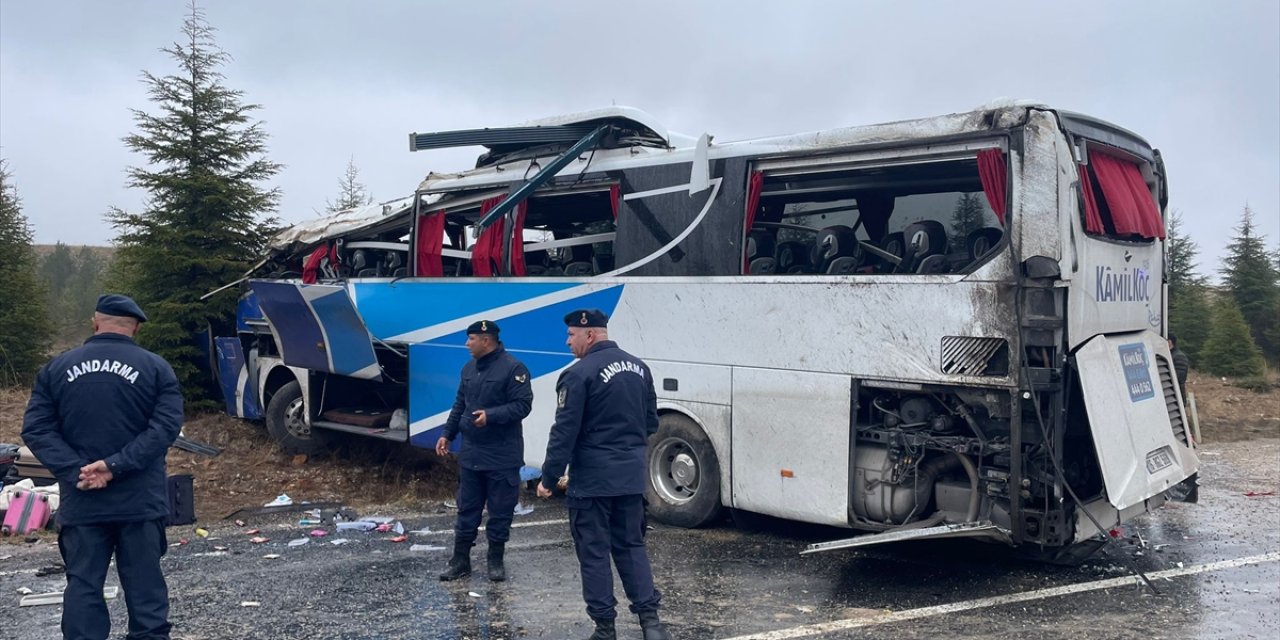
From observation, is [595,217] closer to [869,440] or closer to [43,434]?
[869,440]

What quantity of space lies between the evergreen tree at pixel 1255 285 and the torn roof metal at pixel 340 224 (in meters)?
26.5

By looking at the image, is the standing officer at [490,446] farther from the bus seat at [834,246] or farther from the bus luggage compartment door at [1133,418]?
the bus luggage compartment door at [1133,418]

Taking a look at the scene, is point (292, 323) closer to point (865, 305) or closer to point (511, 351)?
point (511, 351)

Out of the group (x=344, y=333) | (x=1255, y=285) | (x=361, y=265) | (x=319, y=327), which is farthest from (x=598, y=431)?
(x=1255, y=285)

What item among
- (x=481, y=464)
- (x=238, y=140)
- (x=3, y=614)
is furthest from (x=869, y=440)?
(x=238, y=140)

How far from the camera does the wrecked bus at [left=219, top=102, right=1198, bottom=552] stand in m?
6.01

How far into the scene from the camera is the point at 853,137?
670 cm

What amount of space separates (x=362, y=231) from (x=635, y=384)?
6.43m

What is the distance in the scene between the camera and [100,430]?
4.69m

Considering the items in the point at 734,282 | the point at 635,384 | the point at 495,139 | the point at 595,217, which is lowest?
the point at 635,384

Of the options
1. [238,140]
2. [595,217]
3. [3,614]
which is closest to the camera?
[3,614]

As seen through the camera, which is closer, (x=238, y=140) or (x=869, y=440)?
(x=869, y=440)

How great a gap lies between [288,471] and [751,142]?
6.36 m

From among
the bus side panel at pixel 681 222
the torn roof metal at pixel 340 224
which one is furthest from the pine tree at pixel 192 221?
the bus side panel at pixel 681 222
